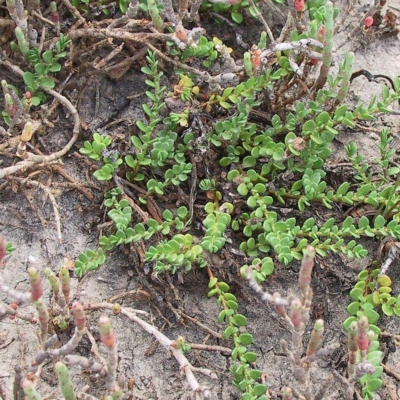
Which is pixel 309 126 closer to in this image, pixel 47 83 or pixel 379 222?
pixel 379 222

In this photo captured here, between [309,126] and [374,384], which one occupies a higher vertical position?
[309,126]

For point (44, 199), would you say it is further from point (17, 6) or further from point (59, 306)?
point (17, 6)

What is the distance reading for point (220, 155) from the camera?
2.69 metres

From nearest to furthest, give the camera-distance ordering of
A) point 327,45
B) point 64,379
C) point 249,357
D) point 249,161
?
point 64,379 < point 249,357 < point 327,45 < point 249,161

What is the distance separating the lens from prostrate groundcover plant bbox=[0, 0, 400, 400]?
2.39 metres

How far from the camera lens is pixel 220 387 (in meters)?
2.41

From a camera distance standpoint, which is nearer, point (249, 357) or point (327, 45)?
point (249, 357)

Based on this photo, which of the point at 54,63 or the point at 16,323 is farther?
the point at 54,63

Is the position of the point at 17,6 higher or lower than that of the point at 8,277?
higher

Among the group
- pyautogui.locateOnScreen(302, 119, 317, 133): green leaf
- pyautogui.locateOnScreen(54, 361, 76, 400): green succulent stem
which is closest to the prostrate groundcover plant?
pyautogui.locateOnScreen(302, 119, 317, 133): green leaf

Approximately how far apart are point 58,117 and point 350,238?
1383 mm

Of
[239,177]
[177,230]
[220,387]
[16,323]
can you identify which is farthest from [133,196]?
[220,387]

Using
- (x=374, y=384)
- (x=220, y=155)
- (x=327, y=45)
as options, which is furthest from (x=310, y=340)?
(x=327, y=45)

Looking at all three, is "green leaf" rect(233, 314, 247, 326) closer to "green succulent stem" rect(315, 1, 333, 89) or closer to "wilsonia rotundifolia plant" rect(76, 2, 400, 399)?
"wilsonia rotundifolia plant" rect(76, 2, 400, 399)
